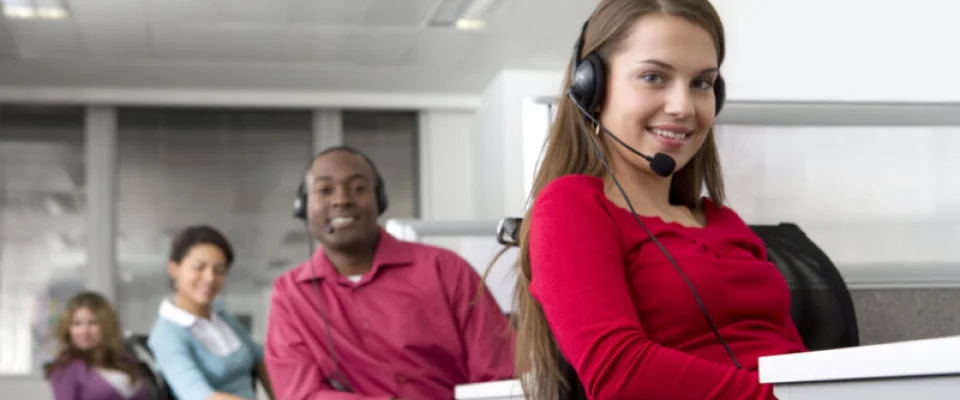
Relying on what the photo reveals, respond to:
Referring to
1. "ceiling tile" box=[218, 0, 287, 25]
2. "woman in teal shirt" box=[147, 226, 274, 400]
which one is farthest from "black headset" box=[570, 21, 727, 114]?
"ceiling tile" box=[218, 0, 287, 25]

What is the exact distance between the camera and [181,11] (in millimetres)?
5367

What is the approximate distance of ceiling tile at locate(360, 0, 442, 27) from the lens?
17.3ft

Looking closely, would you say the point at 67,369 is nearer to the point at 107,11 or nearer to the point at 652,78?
the point at 107,11

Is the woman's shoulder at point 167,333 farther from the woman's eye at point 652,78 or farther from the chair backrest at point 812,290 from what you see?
the woman's eye at point 652,78

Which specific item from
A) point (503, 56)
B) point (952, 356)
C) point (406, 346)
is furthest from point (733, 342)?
point (503, 56)

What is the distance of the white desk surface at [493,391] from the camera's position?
1.25 metres

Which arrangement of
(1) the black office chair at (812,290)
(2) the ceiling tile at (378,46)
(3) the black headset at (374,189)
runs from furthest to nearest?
(2) the ceiling tile at (378,46) → (3) the black headset at (374,189) → (1) the black office chair at (812,290)

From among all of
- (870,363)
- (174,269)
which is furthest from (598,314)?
(174,269)

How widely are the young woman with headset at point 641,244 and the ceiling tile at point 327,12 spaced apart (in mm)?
4286

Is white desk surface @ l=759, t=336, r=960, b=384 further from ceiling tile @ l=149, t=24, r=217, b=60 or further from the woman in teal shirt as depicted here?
ceiling tile @ l=149, t=24, r=217, b=60

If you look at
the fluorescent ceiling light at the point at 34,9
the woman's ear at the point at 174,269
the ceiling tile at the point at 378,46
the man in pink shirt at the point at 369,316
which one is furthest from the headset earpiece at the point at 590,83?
the ceiling tile at the point at 378,46

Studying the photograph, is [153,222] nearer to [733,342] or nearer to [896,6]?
[896,6]

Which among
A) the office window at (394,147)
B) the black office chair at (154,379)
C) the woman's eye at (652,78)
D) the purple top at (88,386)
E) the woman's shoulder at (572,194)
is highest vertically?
the office window at (394,147)

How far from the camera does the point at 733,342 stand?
0.96 m
